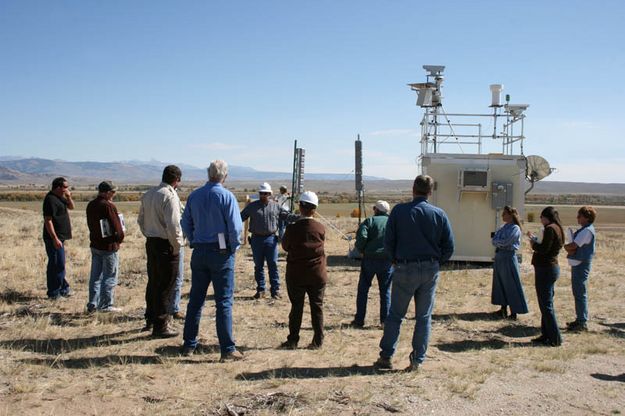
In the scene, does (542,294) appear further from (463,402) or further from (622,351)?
(463,402)

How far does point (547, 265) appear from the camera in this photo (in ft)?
23.9

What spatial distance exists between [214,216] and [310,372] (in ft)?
6.09

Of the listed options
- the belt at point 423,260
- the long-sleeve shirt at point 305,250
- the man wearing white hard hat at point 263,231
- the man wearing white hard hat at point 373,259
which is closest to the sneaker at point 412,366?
the belt at point 423,260

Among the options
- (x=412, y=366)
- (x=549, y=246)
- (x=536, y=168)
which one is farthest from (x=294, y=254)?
(x=536, y=168)

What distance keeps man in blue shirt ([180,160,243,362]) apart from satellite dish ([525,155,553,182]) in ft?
30.9

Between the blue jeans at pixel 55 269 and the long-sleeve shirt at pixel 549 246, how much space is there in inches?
265

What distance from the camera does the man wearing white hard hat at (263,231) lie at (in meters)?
9.53

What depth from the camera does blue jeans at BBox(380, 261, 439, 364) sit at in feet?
19.3

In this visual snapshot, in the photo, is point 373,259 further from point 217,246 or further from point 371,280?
point 217,246

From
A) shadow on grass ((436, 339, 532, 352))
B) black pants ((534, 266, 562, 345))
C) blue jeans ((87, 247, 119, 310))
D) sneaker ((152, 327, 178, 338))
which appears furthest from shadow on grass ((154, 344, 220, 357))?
black pants ((534, 266, 562, 345))

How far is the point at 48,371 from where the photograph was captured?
224 inches

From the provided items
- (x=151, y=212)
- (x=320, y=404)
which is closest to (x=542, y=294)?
(x=320, y=404)

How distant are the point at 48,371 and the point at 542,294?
5549 millimetres

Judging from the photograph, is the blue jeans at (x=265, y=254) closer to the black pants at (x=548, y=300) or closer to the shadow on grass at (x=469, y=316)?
the shadow on grass at (x=469, y=316)
